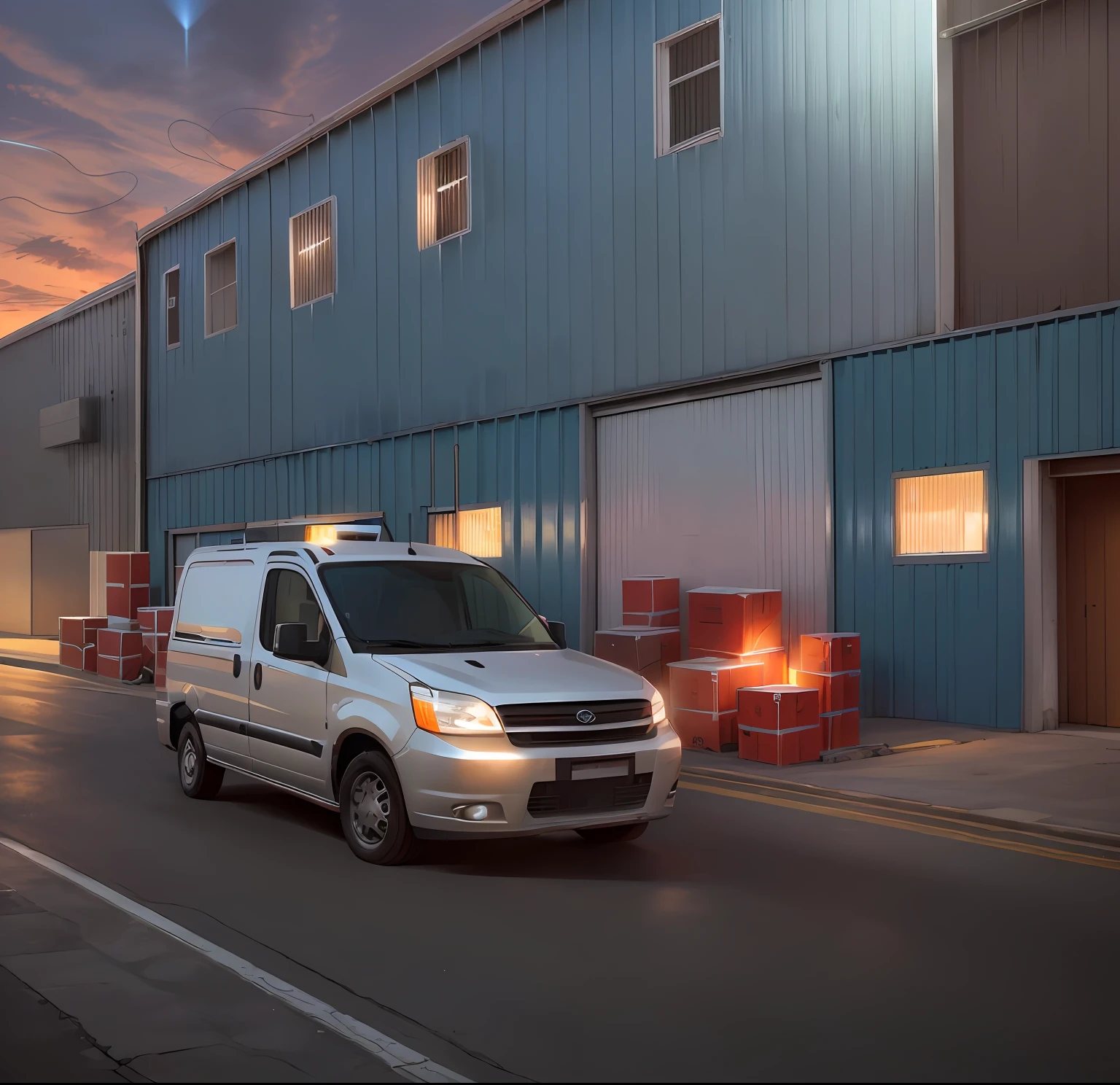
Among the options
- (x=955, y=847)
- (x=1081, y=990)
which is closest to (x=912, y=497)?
(x=955, y=847)

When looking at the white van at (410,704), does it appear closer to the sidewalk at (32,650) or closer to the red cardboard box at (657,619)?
the red cardboard box at (657,619)

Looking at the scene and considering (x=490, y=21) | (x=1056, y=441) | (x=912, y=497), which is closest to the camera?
(x=1056, y=441)

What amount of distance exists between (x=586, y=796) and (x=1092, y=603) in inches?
327

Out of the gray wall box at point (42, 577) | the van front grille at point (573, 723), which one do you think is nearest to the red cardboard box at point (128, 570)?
the gray wall box at point (42, 577)

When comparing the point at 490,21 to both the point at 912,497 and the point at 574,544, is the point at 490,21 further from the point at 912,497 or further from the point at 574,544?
the point at 912,497

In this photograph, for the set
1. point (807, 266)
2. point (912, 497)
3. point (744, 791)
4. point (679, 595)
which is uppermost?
point (807, 266)

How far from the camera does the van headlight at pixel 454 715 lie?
22.2ft

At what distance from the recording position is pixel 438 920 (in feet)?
19.8

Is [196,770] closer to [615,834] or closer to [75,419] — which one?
[615,834]

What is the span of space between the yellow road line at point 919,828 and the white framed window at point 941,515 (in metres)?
4.74

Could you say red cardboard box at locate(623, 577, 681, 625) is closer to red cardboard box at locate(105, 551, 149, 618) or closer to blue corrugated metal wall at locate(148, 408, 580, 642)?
blue corrugated metal wall at locate(148, 408, 580, 642)

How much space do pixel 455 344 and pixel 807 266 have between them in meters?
7.41

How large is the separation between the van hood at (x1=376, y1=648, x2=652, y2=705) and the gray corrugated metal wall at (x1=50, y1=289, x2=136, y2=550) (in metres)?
25.5

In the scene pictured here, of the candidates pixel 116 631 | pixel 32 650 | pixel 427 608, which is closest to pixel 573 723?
pixel 427 608
